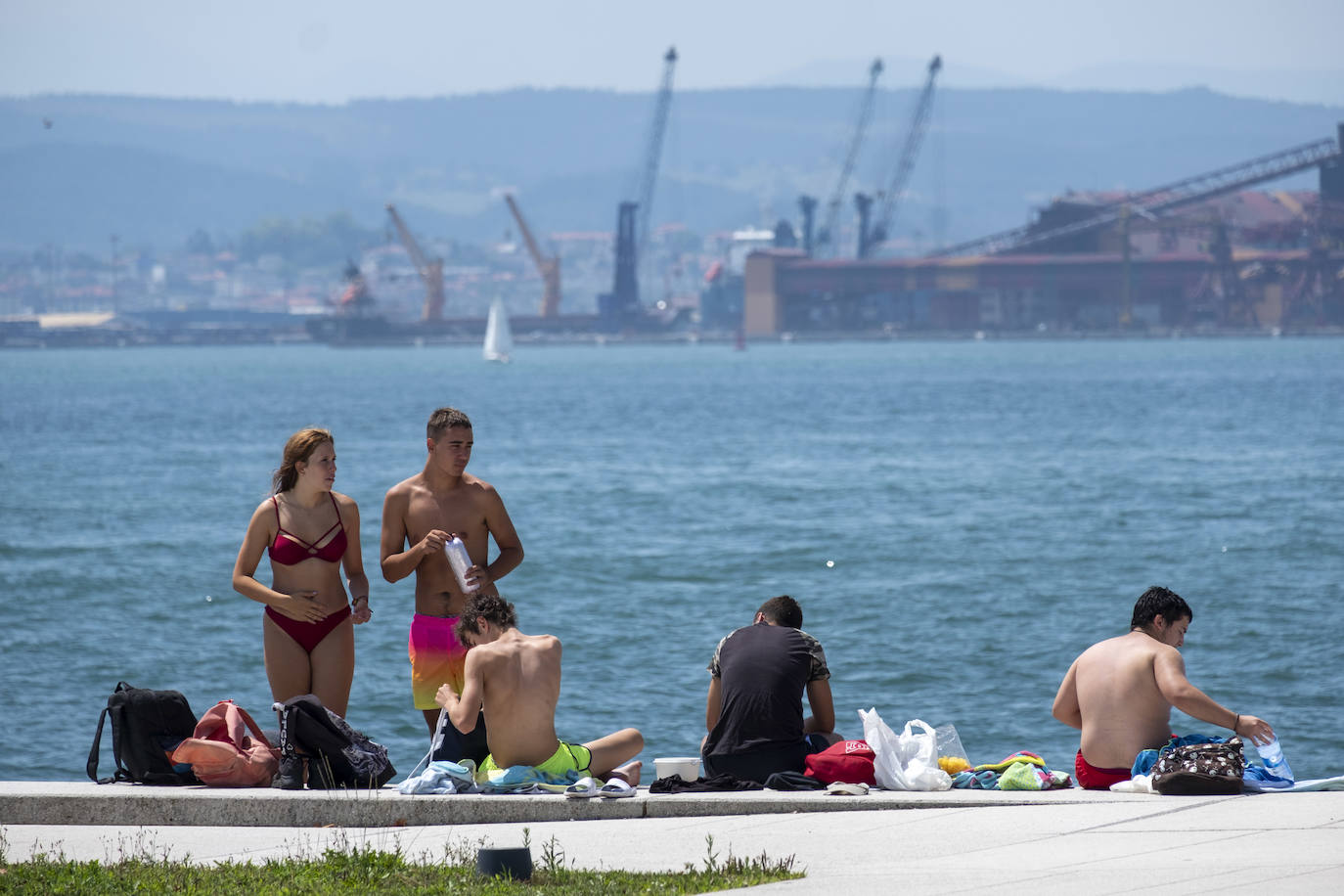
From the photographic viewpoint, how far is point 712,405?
7912 centimetres

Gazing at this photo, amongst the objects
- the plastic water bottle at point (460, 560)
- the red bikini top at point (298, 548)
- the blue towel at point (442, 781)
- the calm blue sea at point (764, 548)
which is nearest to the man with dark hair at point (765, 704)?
the blue towel at point (442, 781)

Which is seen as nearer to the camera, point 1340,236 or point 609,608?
point 609,608

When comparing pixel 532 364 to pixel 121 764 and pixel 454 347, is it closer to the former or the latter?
pixel 454 347

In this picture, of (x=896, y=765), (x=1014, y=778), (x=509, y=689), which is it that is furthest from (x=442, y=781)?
(x=1014, y=778)

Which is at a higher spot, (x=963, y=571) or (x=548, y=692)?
(x=548, y=692)

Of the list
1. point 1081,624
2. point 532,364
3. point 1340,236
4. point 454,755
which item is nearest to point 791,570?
point 1081,624

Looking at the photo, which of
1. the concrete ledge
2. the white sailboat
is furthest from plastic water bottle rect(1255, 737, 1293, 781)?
the white sailboat

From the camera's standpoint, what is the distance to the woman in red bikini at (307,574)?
7188 mm

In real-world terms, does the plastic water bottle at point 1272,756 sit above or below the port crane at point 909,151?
below

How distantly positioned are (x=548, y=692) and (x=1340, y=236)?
16723cm

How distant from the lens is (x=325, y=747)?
22.8ft

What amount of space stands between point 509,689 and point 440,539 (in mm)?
838

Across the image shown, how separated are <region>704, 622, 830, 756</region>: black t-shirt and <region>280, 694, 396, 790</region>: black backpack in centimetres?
141

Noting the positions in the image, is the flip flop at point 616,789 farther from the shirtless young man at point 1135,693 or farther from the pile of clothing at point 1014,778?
the shirtless young man at point 1135,693
